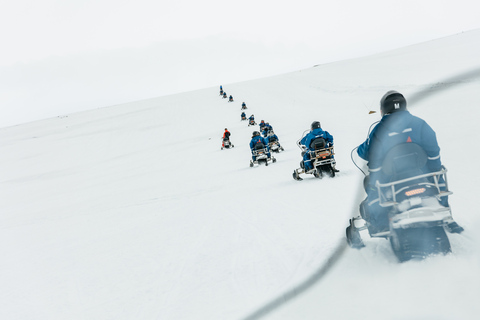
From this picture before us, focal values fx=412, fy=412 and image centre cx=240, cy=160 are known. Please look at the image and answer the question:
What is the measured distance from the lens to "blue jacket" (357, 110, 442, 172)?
3.69m

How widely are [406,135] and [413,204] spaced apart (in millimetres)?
620

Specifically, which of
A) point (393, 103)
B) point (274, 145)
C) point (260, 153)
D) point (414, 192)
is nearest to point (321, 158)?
point (260, 153)

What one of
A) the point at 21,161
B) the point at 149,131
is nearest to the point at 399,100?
the point at 149,131

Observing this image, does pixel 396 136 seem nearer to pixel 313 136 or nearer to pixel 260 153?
pixel 313 136

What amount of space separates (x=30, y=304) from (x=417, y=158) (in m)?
4.83

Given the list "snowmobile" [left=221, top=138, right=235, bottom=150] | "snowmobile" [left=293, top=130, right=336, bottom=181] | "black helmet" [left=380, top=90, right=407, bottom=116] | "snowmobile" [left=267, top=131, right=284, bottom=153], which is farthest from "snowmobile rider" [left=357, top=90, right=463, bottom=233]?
"snowmobile" [left=221, top=138, right=235, bottom=150]

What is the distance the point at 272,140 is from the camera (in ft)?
56.3

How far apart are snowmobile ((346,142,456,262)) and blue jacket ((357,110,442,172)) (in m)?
0.07

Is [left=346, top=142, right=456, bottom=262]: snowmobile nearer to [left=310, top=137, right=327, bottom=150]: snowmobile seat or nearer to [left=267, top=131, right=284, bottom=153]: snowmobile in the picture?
[left=310, top=137, right=327, bottom=150]: snowmobile seat

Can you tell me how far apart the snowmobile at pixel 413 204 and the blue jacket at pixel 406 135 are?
67mm

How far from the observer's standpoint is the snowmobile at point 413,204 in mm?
3428

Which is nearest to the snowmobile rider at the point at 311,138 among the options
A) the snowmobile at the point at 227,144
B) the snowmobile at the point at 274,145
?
the snowmobile at the point at 274,145

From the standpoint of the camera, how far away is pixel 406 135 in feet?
12.1

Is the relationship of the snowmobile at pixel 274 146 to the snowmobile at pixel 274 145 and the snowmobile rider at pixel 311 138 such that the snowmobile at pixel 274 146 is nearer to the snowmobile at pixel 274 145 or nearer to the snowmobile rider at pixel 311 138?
the snowmobile at pixel 274 145
